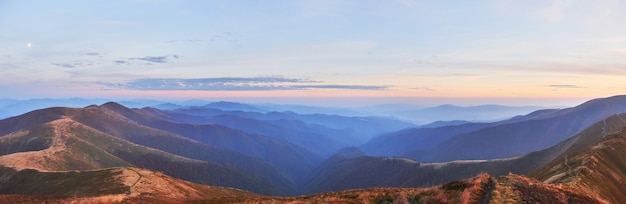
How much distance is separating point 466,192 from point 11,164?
18320 centimetres

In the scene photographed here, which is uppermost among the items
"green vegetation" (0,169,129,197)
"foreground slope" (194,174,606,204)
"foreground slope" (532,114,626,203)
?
"foreground slope" (194,174,606,204)

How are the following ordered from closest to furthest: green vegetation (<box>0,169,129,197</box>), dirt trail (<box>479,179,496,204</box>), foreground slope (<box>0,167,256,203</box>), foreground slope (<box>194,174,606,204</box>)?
1. foreground slope (<box>194,174,606,204</box>)
2. dirt trail (<box>479,179,496,204</box>)
3. foreground slope (<box>0,167,256,203</box>)
4. green vegetation (<box>0,169,129,197</box>)

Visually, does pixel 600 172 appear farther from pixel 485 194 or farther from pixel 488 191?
pixel 485 194

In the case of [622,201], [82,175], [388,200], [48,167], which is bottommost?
[48,167]

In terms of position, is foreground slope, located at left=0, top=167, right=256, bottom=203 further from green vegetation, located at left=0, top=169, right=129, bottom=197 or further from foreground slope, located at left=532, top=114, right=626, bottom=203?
foreground slope, located at left=532, top=114, right=626, bottom=203

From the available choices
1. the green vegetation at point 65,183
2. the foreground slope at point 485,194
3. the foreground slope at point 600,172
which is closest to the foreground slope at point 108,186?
the green vegetation at point 65,183

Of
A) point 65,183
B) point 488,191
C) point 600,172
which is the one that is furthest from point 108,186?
point 600,172

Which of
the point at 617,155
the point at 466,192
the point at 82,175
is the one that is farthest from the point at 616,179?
the point at 82,175

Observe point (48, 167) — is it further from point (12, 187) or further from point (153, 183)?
point (153, 183)

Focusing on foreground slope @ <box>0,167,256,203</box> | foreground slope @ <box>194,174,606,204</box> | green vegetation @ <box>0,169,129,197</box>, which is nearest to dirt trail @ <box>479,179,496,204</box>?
foreground slope @ <box>194,174,606,204</box>

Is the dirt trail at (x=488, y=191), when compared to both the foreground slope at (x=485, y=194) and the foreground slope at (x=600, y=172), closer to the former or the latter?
the foreground slope at (x=485, y=194)

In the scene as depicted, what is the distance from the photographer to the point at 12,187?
123 m

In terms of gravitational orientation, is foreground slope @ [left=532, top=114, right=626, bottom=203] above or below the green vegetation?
above

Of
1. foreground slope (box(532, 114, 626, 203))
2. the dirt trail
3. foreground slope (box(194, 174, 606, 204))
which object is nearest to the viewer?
foreground slope (box(194, 174, 606, 204))
